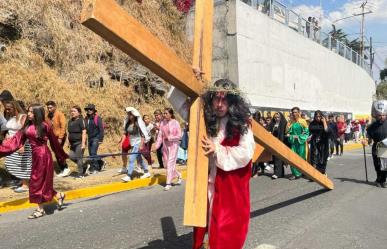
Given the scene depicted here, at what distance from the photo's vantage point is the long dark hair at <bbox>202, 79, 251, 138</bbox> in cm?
381

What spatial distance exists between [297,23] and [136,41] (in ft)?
81.5

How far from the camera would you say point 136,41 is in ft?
10.6

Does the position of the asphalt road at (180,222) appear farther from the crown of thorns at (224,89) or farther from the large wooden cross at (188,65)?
the crown of thorns at (224,89)

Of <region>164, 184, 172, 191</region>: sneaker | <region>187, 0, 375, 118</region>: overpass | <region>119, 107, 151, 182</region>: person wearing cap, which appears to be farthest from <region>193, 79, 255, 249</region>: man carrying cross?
<region>187, 0, 375, 118</region>: overpass

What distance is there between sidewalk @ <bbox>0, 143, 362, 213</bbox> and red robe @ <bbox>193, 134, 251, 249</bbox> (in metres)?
4.97

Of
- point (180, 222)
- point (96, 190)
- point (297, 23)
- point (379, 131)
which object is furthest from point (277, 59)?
point (180, 222)

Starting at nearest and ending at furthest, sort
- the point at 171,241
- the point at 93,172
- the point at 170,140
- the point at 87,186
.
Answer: the point at 171,241, the point at 87,186, the point at 170,140, the point at 93,172

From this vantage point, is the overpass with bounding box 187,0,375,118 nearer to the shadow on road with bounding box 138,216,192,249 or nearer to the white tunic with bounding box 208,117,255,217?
the shadow on road with bounding box 138,216,192,249

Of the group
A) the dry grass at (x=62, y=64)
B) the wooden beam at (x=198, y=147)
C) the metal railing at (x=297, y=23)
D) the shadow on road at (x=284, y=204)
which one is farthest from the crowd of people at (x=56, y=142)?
the metal railing at (x=297, y=23)

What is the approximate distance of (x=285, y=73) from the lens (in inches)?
939

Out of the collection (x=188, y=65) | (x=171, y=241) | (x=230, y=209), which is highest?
(x=188, y=65)

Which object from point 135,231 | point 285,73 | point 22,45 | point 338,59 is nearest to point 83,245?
point 135,231

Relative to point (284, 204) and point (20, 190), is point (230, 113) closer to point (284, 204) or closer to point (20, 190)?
point (284, 204)

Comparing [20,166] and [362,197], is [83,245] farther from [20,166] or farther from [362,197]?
[362,197]
